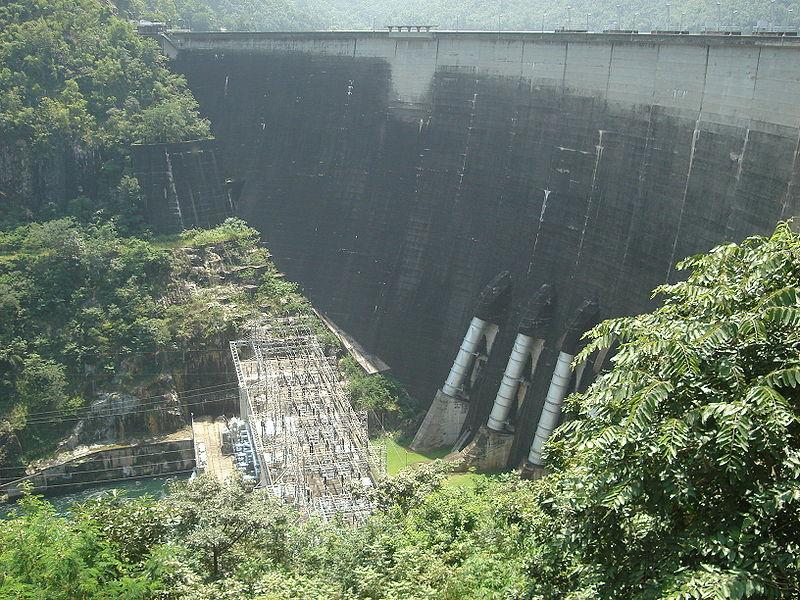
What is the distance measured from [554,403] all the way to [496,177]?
8.44 meters

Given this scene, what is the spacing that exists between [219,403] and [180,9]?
38.1m

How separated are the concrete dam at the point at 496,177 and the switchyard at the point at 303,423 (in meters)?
2.50

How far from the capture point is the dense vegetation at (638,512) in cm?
817

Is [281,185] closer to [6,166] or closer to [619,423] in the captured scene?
[6,166]

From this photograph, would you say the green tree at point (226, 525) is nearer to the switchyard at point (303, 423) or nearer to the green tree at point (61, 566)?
the green tree at point (61, 566)

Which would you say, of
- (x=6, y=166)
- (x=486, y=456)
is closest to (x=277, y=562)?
(x=486, y=456)

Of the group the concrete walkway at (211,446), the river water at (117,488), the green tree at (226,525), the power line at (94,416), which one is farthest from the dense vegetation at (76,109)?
the green tree at (226,525)

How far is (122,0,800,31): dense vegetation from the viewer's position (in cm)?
4773

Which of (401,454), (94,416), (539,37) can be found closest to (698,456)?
(401,454)

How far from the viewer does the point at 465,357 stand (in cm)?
2762

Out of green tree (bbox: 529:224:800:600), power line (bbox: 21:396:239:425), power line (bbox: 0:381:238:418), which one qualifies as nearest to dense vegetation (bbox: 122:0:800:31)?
power line (bbox: 0:381:238:418)

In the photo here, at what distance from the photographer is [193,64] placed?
138ft

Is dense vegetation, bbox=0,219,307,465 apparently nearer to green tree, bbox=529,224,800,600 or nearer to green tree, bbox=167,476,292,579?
green tree, bbox=167,476,292,579

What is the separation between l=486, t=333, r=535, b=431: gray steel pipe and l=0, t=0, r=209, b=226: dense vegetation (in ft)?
55.9
